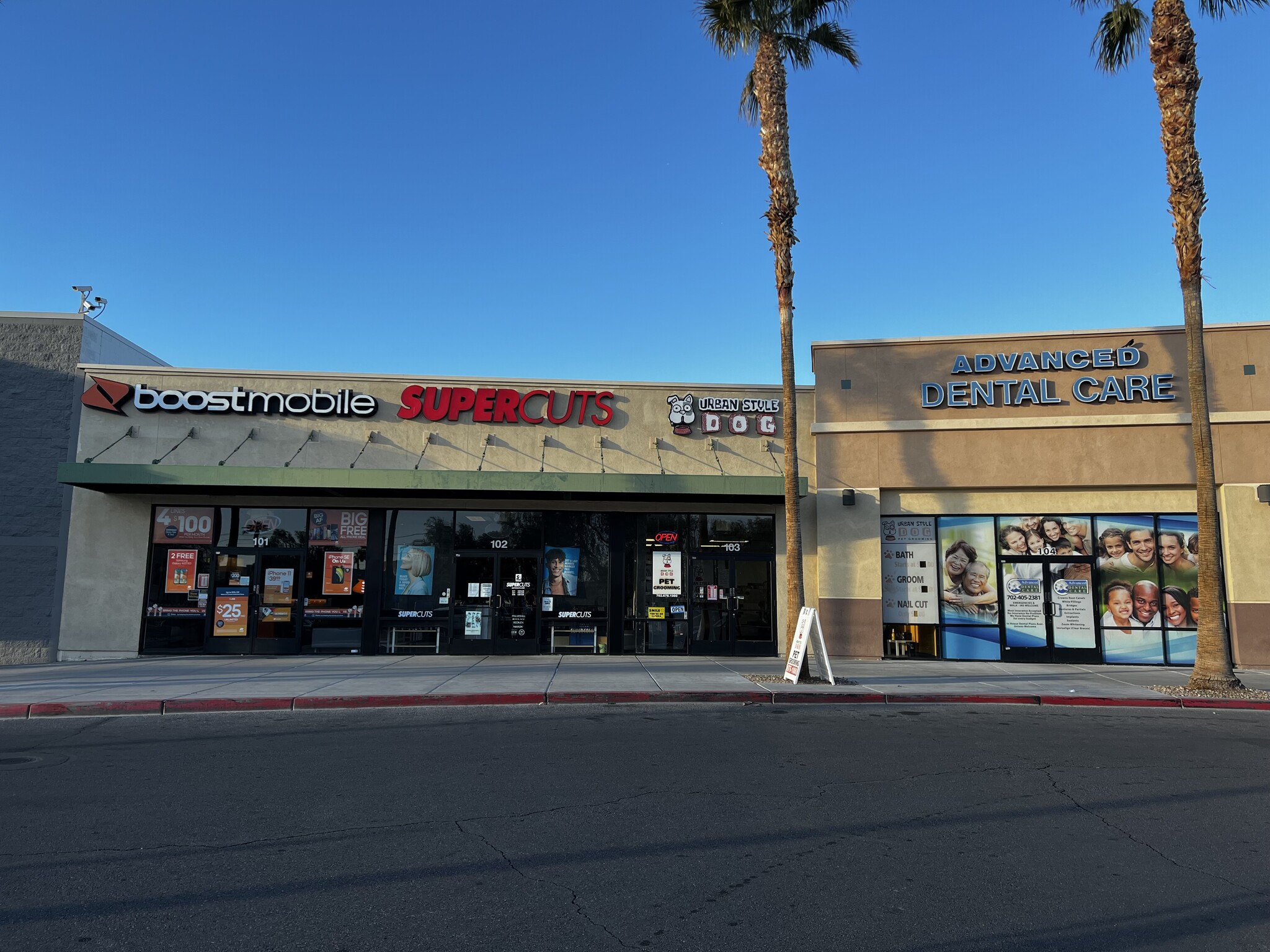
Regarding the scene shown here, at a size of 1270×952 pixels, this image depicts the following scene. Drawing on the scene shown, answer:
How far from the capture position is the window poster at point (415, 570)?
1900cm

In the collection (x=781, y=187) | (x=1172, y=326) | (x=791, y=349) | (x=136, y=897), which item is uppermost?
(x=781, y=187)

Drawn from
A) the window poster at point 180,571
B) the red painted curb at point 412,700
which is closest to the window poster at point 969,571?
the red painted curb at point 412,700

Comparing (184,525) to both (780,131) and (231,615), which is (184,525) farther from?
(780,131)

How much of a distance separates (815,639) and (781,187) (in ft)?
26.1

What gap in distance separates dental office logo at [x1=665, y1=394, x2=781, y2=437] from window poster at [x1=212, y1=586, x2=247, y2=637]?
999cm

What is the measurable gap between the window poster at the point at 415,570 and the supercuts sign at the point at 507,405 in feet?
9.42

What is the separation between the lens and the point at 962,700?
1291 centimetres

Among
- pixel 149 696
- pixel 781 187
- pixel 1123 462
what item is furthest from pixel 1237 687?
pixel 149 696

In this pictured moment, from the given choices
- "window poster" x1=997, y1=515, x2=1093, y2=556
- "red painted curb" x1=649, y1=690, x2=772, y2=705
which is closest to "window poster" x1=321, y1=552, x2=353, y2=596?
"red painted curb" x1=649, y1=690, x2=772, y2=705

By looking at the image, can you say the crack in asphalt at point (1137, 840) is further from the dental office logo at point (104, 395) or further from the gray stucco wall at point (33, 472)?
the gray stucco wall at point (33, 472)

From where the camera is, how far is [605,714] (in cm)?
1112

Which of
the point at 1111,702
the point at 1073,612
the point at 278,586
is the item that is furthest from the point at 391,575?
the point at 1073,612

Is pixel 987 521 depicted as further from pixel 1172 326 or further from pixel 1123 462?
pixel 1172 326

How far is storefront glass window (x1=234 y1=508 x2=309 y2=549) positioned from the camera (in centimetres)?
1891
